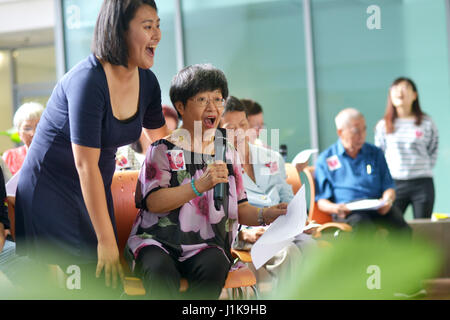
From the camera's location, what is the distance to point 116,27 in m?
1.37

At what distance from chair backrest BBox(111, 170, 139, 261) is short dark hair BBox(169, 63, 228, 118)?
496 mm

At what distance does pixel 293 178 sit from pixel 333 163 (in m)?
0.37

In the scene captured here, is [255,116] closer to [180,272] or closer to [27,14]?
[180,272]

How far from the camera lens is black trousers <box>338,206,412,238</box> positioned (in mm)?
3168

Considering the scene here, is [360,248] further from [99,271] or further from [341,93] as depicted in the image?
[341,93]

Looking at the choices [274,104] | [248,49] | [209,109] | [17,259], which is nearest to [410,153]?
[274,104]

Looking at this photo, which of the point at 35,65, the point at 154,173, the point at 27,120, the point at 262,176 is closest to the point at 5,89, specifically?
the point at 35,65

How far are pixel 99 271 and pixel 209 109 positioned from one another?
59 centimetres

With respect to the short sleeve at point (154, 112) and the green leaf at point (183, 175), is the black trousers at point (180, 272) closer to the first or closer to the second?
the green leaf at point (183, 175)

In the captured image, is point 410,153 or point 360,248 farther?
point 410,153

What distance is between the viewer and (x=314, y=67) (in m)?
4.91

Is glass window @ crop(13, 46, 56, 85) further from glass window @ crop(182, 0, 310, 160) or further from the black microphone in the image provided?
the black microphone
